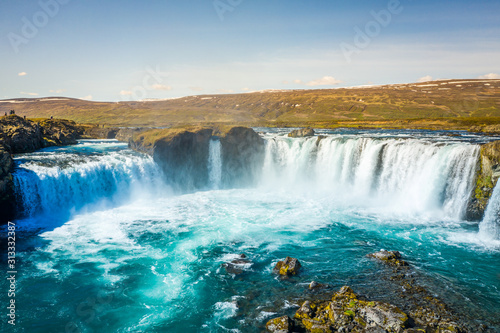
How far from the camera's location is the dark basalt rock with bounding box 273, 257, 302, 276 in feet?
49.2

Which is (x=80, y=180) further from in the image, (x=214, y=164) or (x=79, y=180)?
(x=214, y=164)

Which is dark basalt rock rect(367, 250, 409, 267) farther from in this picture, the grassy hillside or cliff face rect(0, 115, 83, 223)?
the grassy hillside

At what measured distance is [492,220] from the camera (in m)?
19.5

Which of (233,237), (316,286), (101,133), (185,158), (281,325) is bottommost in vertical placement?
(233,237)

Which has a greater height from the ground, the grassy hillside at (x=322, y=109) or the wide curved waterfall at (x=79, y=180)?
the grassy hillside at (x=322, y=109)

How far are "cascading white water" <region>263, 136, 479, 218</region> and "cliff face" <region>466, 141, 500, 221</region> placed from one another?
475mm

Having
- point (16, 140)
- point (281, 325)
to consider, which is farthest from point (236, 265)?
point (16, 140)

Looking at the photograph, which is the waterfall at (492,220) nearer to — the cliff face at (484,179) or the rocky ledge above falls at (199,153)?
the cliff face at (484,179)

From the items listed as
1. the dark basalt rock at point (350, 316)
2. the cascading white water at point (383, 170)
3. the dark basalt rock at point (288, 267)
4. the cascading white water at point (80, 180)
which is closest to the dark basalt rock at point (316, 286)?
the dark basalt rock at point (350, 316)

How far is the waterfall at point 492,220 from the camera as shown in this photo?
19.3 metres

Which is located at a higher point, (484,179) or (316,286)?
(484,179)

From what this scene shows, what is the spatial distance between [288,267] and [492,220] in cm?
1490

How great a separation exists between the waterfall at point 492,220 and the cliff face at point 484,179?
1.41 m

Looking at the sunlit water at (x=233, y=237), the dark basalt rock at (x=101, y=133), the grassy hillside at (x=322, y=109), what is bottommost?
the sunlit water at (x=233, y=237)
